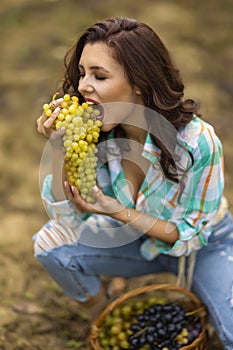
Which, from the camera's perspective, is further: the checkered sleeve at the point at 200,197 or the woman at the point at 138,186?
the checkered sleeve at the point at 200,197

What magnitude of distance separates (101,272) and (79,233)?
0.20m

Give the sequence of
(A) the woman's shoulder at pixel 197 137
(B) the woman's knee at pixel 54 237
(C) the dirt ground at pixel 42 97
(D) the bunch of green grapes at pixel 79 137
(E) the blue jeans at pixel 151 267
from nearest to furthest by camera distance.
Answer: (D) the bunch of green grapes at pixel 79 137, (A) the woman's shoulder at pixel 197 137, (E) the blue jeans at pixel 151 267, (B) the woman's knee at pixel 54 237, (C) the dirt ground at pixel 42 97

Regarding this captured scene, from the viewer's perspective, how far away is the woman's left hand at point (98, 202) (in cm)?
203

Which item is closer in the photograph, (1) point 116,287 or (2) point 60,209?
(2) point 60,209

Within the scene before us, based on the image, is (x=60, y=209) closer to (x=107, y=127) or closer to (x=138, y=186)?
(x=138, y=186)

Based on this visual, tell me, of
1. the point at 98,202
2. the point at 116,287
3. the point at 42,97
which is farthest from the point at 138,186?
the point at 42,97

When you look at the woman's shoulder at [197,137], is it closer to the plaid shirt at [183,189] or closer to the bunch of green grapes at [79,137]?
the plaid shirt at [183,189]

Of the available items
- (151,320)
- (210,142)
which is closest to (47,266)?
(151,320)

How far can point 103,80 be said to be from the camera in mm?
1983

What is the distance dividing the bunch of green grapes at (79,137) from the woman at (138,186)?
3cm

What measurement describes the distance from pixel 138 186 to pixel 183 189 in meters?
0.19

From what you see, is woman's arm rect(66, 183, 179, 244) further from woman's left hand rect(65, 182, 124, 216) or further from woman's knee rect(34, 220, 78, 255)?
woman's knee rect(34, 220, 78, 255)

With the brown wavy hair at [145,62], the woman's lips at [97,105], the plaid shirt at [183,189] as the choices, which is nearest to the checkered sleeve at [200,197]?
the plaid shirt at [183,189]

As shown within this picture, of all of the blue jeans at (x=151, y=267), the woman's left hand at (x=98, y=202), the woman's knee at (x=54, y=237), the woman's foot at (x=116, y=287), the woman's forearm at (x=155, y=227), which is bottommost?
the woman's foot at (x=116, y=287)
